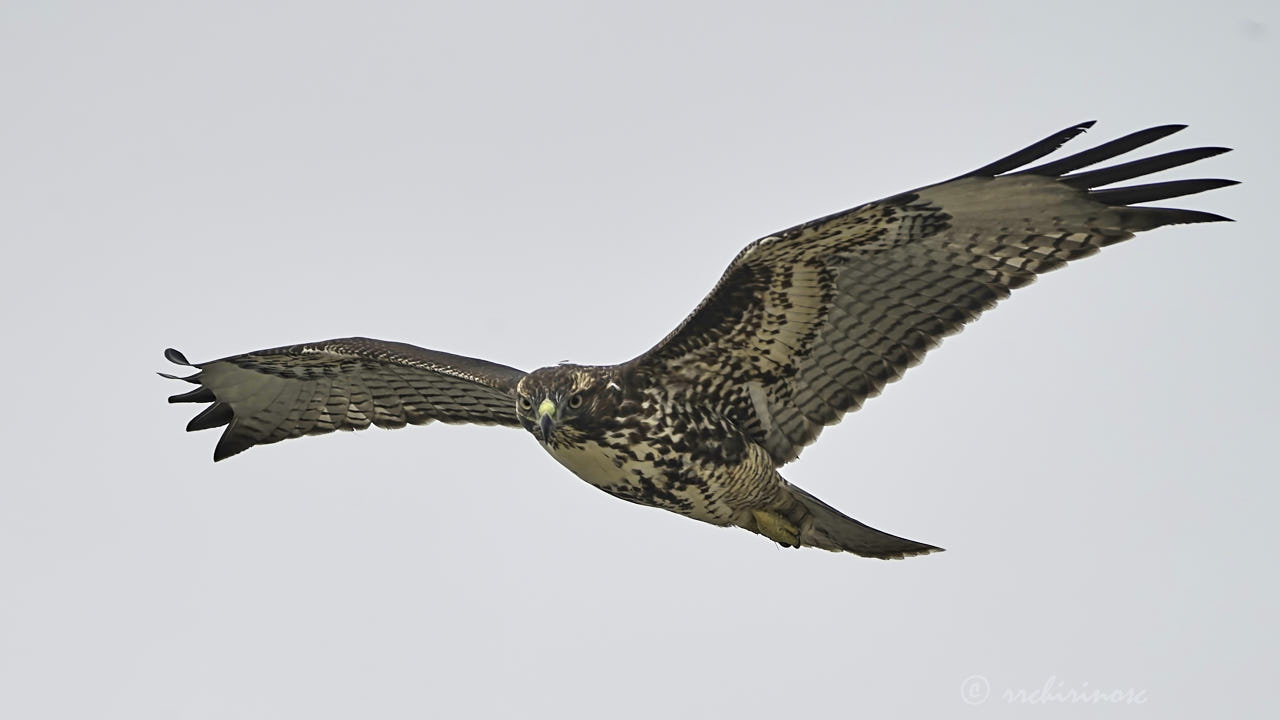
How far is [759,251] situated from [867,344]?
111 centimetres

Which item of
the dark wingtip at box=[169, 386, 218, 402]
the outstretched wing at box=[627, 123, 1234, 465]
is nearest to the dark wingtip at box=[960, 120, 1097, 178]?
the outstretched wing at box=[627, 123, 1234, 465]

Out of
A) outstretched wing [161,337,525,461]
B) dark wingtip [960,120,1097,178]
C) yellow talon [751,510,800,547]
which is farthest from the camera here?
outstretched wing [161,337,525,461]

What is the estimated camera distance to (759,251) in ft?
29.0

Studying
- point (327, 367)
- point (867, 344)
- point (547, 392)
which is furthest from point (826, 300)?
point (327, 367)

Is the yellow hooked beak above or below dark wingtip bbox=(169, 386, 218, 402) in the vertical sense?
below

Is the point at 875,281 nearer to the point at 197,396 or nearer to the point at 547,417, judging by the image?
the point at 547,417

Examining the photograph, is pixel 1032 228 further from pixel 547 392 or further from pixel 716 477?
pixel 547 392

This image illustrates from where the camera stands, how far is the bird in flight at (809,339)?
351 inches

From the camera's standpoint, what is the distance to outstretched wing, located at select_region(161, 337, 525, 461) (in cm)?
1092

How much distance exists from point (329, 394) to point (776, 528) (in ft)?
11.5

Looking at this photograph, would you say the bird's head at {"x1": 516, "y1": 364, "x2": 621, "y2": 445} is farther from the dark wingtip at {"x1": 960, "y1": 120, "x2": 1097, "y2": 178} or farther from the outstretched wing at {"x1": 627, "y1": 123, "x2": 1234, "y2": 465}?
the dark wingtip at {"x1": 960, "y1": 120, "x2": 1097, "y2": 178}

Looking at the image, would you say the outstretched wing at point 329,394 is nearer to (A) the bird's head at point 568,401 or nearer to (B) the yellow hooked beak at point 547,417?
(A) the bird's head at point 568,401

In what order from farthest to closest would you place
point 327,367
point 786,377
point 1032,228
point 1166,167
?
point 327,367
point 786,377
point 1032,228
point 1166,167

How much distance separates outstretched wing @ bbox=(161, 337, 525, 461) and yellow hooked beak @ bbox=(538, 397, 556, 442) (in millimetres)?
1597
